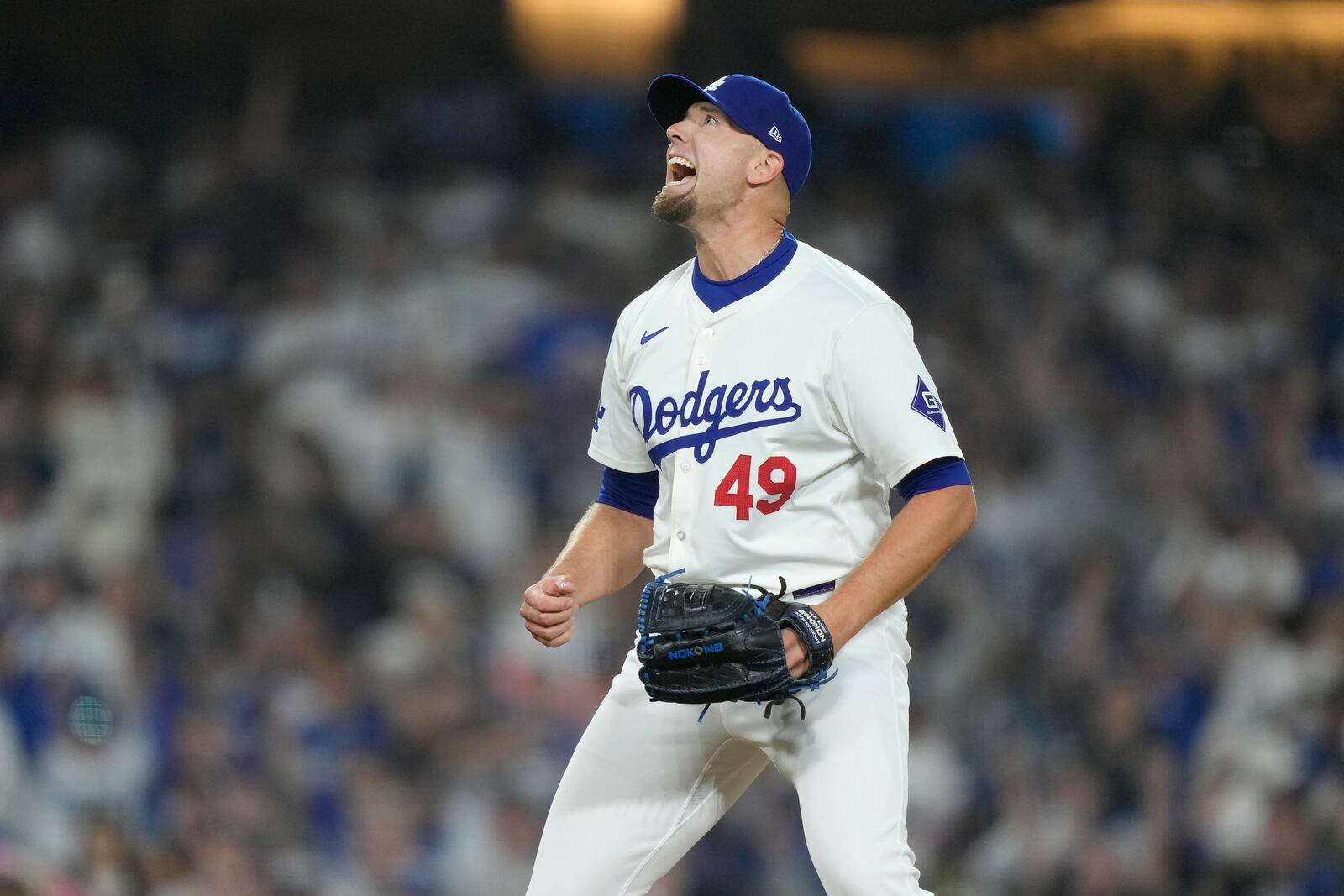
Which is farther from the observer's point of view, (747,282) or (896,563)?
(747,282)

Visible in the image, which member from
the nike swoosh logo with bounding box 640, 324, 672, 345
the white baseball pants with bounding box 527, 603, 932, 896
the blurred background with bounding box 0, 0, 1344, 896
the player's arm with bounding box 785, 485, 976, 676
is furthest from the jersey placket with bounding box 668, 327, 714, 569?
the blurred background with bounding box 0, 0, 1344, 896

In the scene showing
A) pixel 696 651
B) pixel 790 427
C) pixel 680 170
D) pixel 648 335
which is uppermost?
pixel 680 170

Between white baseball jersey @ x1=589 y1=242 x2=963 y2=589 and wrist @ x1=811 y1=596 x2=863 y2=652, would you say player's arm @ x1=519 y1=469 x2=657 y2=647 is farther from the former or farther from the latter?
wrist @ x1=811 y1=596 x2=863 y2=652

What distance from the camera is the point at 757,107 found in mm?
2750

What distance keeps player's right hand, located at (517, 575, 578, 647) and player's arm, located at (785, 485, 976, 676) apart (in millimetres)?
408

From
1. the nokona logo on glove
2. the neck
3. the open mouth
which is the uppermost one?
the open mouth

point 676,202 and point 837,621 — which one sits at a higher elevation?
point 676,202

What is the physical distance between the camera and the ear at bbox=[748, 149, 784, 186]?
2.75 m

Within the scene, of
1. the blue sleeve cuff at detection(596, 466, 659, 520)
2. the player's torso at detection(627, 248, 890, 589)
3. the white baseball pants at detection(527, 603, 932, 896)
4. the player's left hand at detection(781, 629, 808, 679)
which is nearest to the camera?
the player's left hand at detection(781, 629, 808, 679)

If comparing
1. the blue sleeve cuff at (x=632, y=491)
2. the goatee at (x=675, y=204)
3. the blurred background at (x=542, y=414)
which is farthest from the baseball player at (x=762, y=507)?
the blurred background at (x=542, y=414)

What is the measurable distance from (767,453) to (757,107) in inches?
24.9

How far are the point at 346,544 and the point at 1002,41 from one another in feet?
16.4

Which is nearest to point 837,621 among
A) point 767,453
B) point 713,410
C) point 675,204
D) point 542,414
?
point 767,453

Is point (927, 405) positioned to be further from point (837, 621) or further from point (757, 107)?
point (757, 107)
